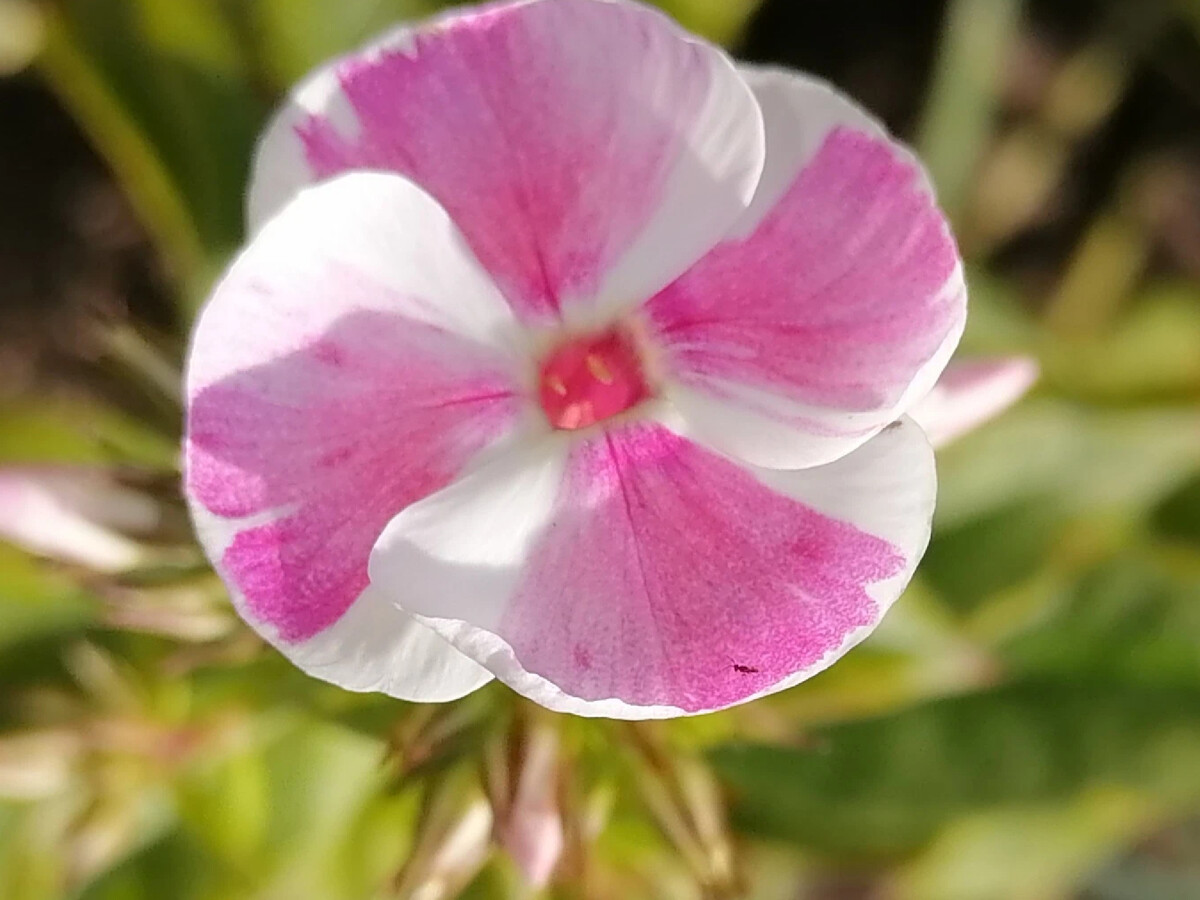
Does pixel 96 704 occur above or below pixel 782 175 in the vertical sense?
below

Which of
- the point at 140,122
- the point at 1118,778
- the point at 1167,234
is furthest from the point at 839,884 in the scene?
the point at 140,122

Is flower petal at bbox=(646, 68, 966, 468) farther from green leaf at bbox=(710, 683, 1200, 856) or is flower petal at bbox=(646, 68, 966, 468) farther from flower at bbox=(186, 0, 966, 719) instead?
green leaf at bbox=(710, 683, 1200, 856)

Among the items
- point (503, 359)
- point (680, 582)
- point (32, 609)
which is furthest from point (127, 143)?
point (680, 582)

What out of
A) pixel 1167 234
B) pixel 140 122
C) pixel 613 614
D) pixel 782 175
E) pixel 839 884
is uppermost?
pixel 782 175

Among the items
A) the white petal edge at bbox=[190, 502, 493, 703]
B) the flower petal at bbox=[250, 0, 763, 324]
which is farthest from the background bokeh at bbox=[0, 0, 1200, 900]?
the flower petal at bbox=[250, 0, 763, 324]

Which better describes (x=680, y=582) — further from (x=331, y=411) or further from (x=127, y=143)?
(x=127, y=143)

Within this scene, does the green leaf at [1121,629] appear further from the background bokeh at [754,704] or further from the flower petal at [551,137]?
the flower petal at [551,137]

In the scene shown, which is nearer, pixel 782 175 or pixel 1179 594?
pixel 782 175

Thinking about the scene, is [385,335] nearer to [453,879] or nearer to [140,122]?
[453,879]
